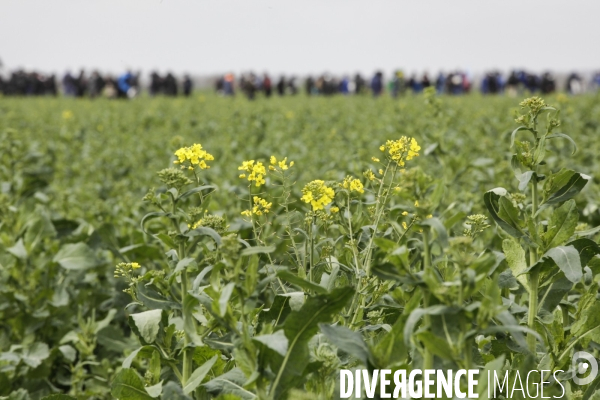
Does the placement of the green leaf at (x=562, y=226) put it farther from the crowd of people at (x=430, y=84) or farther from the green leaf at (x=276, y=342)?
the crowd of people at (x=430, y=84)

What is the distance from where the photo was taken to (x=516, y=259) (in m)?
2.46

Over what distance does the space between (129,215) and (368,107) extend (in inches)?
563

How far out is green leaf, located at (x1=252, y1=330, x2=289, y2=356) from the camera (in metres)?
1.68

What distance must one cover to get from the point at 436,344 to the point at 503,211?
2.58 ft

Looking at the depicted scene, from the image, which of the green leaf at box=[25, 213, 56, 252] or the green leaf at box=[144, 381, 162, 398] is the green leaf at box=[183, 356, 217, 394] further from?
the green leaf at box=[25, 213, 56, 252]

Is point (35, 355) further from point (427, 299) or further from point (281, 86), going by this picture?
point (281, 86)

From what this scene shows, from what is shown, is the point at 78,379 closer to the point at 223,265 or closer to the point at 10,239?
the point at 10,239

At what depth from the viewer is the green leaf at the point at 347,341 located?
1850 mm

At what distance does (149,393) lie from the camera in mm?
2160

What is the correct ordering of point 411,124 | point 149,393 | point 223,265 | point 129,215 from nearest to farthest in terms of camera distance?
point 223,265
point 149,393
point 129,215
point 411,124

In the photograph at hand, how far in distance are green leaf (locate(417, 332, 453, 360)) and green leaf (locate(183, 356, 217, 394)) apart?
2.27 ft

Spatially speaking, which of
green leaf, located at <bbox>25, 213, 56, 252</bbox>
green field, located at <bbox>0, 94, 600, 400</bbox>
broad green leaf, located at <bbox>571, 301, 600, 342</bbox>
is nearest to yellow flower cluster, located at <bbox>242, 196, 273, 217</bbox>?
green field, located at <bbox>0, 94, 600, 400</bbox>

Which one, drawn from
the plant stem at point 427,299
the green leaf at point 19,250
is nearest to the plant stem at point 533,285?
the plant stem at point 427,299

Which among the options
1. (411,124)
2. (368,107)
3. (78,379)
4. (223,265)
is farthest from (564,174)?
(368,107)
